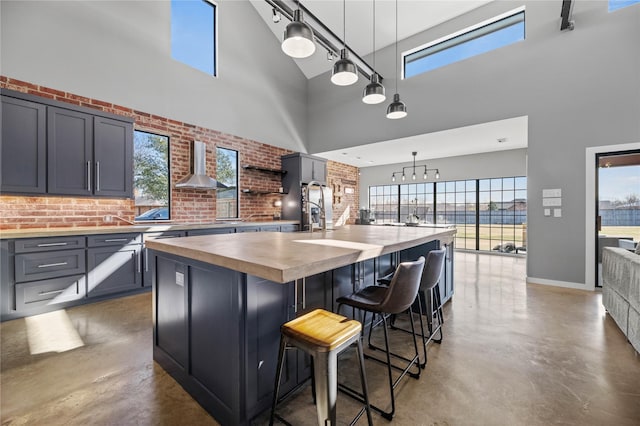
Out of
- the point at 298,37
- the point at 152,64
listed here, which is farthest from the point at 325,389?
the point at 152,64

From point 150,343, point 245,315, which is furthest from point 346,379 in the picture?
point 150,343

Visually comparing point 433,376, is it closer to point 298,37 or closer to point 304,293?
point 304,293

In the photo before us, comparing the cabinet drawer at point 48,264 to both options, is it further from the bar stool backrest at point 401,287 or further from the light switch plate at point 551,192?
the light switch plate at point 551,192

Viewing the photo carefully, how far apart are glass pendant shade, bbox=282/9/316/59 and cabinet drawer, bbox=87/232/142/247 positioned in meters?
3.05

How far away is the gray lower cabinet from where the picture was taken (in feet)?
10.5

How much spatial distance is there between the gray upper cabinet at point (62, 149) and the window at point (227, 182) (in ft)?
5.31

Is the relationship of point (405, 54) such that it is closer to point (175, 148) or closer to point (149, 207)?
point (175, 148)

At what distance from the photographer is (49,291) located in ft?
9.58

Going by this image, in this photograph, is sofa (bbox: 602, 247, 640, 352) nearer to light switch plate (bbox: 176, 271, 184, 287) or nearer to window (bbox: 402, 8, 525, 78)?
light switch plate (bbox: 176, 271, 184, 287)

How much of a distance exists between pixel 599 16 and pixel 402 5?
288 centimetres

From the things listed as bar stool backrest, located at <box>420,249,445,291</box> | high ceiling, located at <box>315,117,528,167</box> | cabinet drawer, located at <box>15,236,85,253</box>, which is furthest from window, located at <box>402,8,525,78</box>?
cabinet drawer, located at <box>15,236,85,253</box>

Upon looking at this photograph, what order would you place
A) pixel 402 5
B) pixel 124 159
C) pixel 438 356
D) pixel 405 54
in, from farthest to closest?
pixel 405 54, pixel 402 5, pixel 124 159, pixel 438 356

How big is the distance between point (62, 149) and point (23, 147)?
1.04ft

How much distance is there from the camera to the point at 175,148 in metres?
4.56
